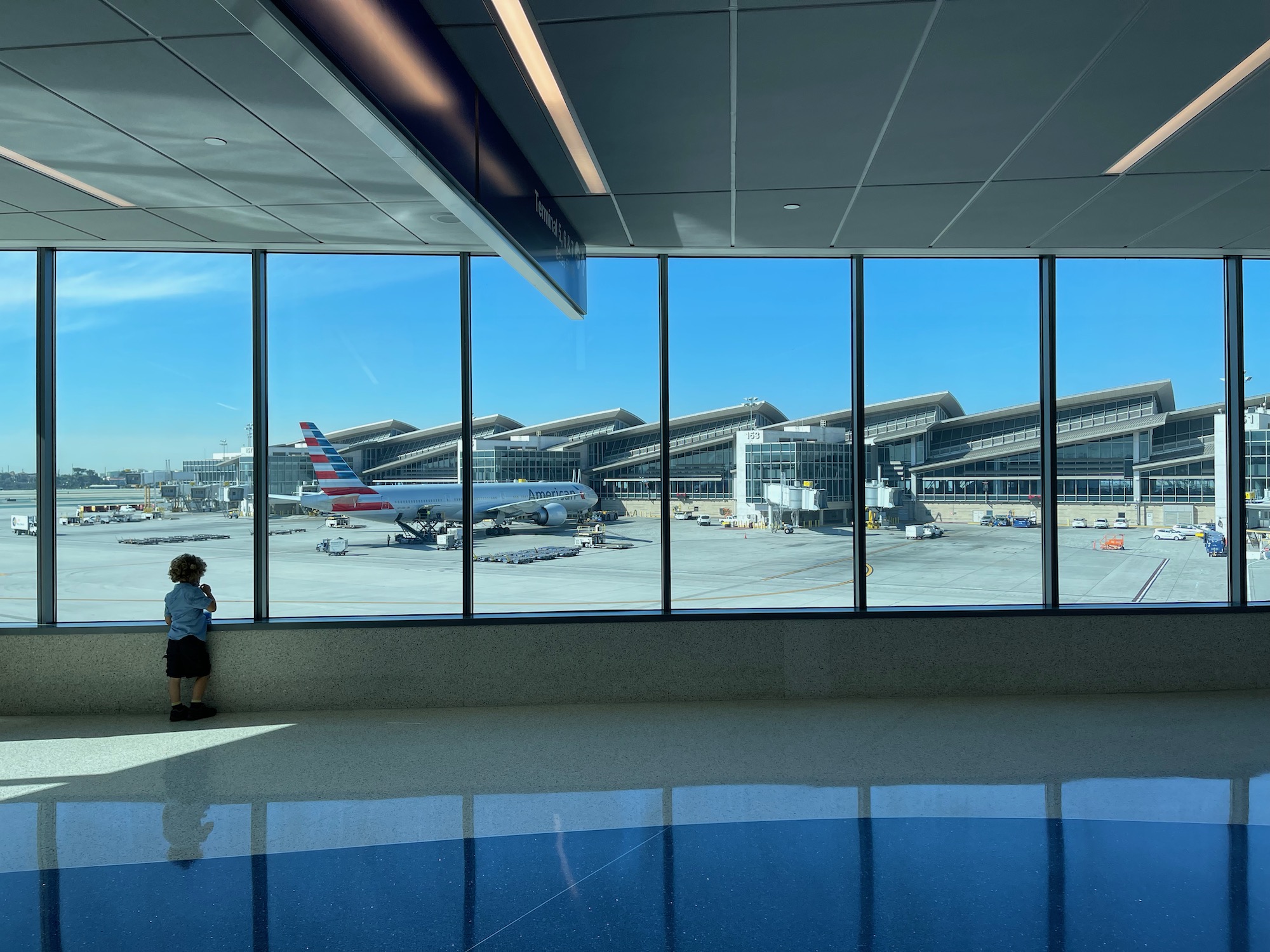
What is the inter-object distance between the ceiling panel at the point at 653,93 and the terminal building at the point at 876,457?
Result: 6.71 feet

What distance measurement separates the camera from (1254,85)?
292 cm

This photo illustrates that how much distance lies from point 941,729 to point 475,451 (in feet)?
11.7

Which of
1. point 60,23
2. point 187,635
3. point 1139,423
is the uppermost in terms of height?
point 60,23

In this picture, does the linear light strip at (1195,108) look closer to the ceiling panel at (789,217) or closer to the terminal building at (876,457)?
the ceiling panel at (789,217)

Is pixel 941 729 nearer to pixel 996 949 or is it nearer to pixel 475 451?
pixel 996 949

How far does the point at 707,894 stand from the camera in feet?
8.63

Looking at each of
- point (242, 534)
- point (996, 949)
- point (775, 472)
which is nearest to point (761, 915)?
point (996, 949)

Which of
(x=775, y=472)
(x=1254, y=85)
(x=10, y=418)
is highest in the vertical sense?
(x=1254, y=85)

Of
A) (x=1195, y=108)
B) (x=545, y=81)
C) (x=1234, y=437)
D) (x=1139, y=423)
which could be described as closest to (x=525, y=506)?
(x=545, y=81)

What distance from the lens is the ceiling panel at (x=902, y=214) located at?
4.05 m

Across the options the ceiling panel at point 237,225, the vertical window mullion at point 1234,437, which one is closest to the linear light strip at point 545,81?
the ceiling panel at point 237,225

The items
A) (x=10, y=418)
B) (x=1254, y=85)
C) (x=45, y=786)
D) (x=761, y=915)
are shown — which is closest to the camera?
(x=761, y=915)

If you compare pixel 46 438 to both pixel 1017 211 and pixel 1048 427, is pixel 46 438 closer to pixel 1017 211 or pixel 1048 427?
pixel 1017 211

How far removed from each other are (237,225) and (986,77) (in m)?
4.10
